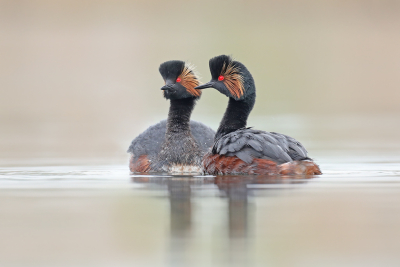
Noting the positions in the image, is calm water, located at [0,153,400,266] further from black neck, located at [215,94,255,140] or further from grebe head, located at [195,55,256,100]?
grebe head, located at [195,55,256,100]

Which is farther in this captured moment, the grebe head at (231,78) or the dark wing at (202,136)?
the dark wing at (202,136)

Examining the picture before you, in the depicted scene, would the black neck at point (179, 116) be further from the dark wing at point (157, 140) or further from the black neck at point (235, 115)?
the black neck at point (235, 115)

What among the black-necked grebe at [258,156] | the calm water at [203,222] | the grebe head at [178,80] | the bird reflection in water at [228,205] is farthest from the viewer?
the grebe head at [178,80]

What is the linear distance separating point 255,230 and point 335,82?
3214 centimetres

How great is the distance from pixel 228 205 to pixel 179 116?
488 cm

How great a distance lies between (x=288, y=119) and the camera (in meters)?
21.1

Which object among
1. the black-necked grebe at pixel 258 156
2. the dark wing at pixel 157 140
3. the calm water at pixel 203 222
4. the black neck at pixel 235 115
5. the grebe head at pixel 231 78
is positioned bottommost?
the calm water at pixel 203 222

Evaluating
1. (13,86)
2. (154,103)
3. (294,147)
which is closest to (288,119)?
(154,103)

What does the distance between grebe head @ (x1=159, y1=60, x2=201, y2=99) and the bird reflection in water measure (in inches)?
73.5

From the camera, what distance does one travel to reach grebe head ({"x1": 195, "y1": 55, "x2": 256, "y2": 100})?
10914 millimetres

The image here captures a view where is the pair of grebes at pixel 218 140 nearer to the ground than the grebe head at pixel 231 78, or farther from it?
nearer to the ground

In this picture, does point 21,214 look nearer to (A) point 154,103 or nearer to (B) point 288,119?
(B) point 288,119

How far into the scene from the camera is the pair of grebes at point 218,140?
9500 millimetres

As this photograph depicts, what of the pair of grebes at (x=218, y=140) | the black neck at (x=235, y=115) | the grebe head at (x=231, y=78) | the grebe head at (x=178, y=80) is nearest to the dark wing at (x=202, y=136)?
the pair of grebes at (x=218, y=140)
